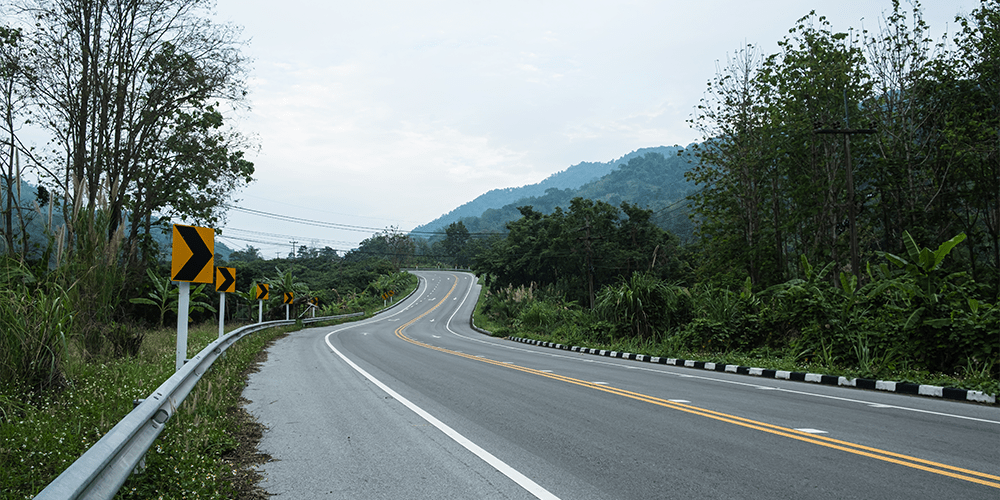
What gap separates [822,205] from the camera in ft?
84.7

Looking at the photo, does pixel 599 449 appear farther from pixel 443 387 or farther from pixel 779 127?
pixel 779 127

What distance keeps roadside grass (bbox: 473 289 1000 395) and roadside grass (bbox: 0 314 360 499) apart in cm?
1070

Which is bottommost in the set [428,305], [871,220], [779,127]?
[428,305]

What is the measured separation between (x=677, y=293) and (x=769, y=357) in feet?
18.4

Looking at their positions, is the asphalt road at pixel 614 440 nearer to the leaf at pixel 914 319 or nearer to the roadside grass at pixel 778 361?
the roadside grass at pixel 778 361

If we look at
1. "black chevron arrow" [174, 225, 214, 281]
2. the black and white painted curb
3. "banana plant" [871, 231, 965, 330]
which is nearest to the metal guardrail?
"black chevron arrow" [174, 225, 214, 281]

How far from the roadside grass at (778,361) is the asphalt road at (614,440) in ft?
3.61

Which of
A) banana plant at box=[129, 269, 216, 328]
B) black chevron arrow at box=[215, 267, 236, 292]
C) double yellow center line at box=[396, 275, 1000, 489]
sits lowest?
double yellow center line at box=[396, 275, 1000, 489]

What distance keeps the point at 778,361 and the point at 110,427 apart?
1348 centimetres

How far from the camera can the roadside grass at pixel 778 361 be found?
10.0m

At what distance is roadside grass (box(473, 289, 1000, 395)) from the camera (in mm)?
10039

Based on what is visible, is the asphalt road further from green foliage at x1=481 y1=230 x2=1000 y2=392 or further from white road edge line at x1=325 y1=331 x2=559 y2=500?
green foliage at x1=481 y1=230 x2=1000 y2=392

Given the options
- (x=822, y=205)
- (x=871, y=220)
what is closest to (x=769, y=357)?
(x=822, y=205)

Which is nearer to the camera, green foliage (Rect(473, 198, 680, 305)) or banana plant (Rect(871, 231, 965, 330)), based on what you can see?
banana plant (Rect(871, 231, 965, 330))
